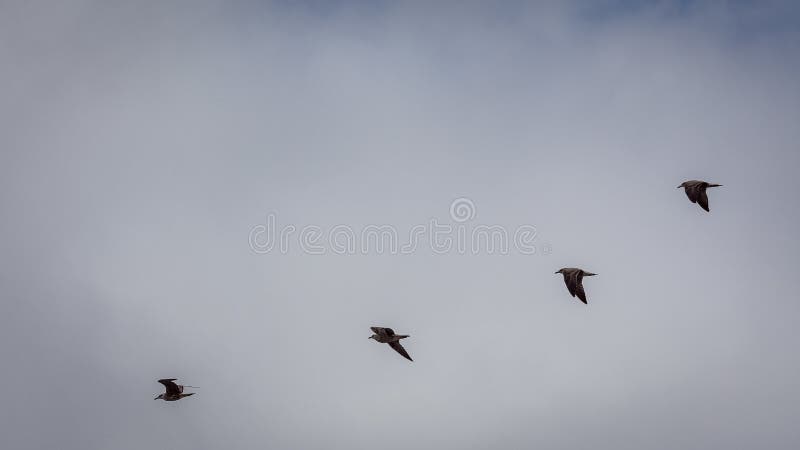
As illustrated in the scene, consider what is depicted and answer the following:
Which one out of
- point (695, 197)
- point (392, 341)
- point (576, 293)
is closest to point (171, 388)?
point (392, 341)

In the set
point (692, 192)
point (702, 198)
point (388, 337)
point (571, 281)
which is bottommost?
point (388, 337)

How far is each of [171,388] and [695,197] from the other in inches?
1628

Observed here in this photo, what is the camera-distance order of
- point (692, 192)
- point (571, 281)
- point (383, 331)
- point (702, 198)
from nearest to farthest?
point (702, 198) → point (692, 192) → point (571, 281) → point (383, 331)

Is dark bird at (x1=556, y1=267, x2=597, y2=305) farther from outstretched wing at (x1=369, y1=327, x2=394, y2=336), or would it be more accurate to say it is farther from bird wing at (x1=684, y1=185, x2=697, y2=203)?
outstretched wing at (x1=369, y1=327, x2=394, y2=336)

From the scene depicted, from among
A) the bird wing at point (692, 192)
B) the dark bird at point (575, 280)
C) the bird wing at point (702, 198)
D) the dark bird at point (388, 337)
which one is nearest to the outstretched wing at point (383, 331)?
the dark bird at point (388, 337)

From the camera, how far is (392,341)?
7275 cm

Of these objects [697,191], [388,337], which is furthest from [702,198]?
[388,337]

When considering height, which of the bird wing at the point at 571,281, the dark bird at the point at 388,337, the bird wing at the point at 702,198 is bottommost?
the dark bird at the point at 388,337

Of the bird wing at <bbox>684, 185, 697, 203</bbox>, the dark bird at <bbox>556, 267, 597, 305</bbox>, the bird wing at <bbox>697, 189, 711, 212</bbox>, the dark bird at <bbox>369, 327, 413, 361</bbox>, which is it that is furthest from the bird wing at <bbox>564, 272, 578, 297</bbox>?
the dark bird at <bbox>369, 327, 413, 361</bbox>

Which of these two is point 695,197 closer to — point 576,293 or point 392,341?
→ point 576,293

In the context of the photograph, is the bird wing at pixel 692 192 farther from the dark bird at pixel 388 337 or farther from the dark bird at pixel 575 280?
the dark bird at pixel 388 337

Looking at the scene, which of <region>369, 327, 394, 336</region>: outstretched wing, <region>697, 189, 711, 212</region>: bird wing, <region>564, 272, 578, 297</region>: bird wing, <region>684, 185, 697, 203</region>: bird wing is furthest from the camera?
<region>369, 327, 394, 336</region>: outstretched wing

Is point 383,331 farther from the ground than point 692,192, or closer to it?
closer to it

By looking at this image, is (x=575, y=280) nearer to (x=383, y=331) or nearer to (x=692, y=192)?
(x=692, y=192)
